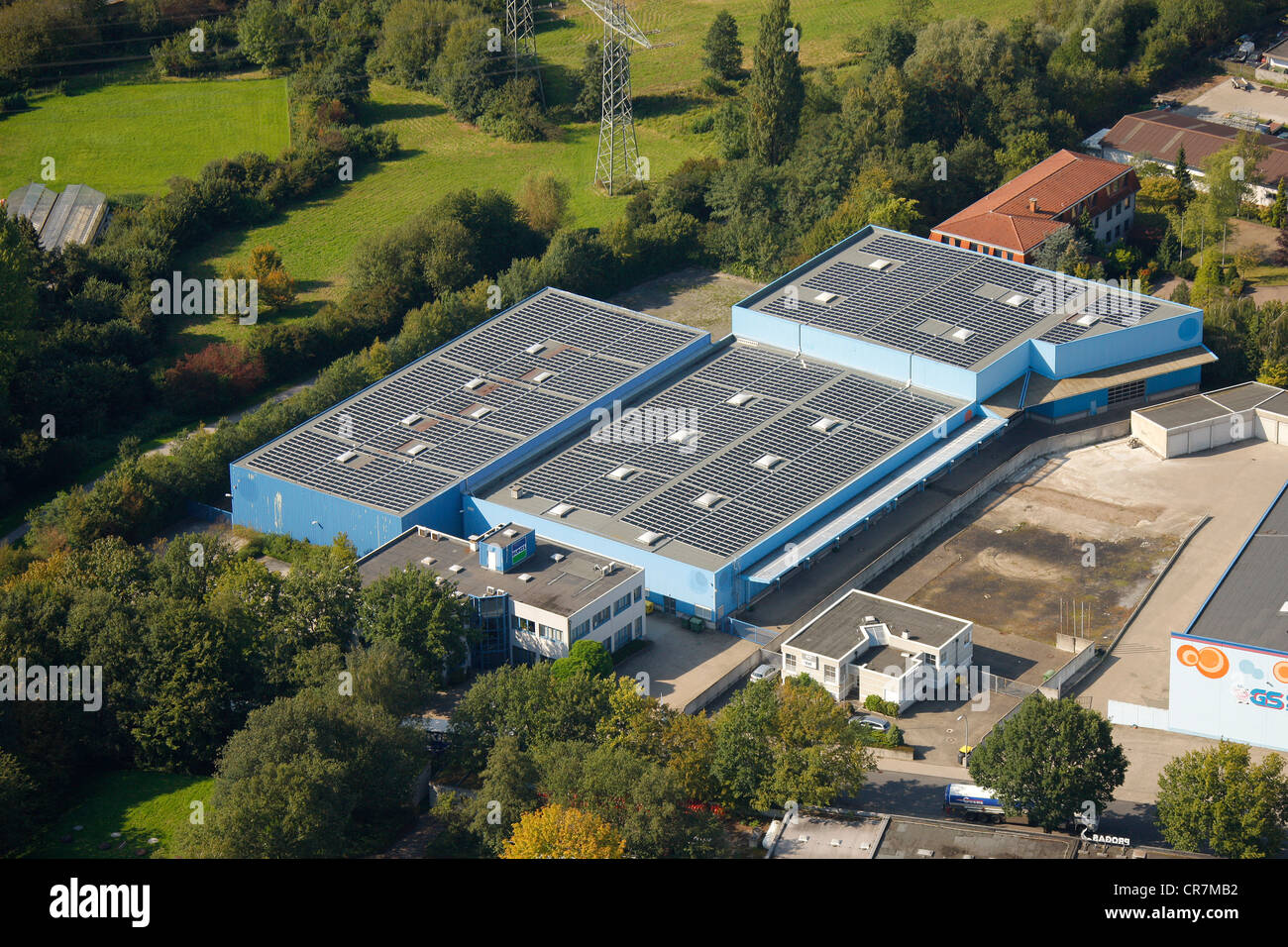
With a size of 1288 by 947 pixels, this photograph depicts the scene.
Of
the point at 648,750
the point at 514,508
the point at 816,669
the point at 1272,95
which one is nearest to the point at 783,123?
the point at 1272,95

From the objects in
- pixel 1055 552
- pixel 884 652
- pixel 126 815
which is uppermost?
pixel 1055 552

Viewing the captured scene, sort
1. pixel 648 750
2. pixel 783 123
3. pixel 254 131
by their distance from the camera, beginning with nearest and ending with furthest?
pixel 648 750 < pixel 783 123 < pixel 254 131

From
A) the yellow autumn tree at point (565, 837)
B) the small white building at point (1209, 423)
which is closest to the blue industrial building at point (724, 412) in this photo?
the small white building at point (1209, 423)

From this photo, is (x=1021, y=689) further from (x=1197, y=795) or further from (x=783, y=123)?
(x=783, y=123)

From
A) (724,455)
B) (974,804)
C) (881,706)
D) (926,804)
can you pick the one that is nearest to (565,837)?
(926,804)

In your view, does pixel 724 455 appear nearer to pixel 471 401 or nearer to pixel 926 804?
pixel 471 401

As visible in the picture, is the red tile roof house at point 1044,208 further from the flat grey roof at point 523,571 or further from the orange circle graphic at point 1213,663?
the orange circle graphic at point 1213,663
